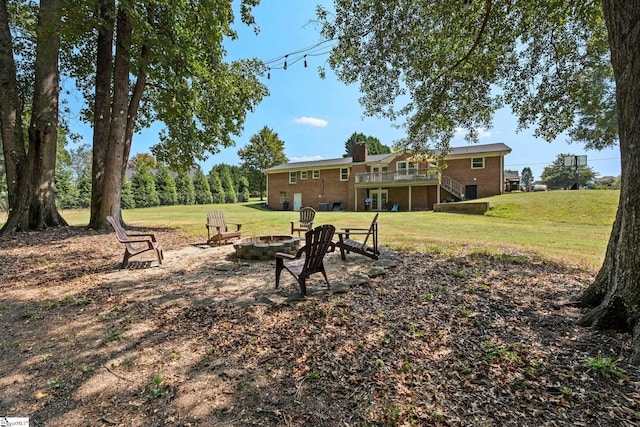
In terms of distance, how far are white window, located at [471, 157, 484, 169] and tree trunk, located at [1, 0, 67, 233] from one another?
25655 mm

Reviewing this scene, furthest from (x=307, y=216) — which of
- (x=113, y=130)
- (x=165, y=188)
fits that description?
(x=165, y=188)

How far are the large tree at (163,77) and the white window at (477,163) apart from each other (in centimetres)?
1949

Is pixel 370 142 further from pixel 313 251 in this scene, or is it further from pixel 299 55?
pixel 313 251

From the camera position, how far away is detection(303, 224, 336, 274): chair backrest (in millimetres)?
4016

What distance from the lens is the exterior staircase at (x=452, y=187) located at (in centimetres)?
2430

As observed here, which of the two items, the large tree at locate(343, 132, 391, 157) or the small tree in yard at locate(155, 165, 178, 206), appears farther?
the large tree at locate(343, 132, 391, 157)

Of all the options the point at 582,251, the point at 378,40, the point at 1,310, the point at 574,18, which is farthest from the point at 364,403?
the point at 574,18

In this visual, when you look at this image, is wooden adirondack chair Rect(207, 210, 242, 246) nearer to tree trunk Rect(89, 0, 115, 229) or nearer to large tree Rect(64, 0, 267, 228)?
large tree Rect(64, 0, 267, 228)

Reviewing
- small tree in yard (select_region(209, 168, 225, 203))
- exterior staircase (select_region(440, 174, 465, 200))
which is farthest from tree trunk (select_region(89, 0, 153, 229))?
small tree in yard (select_region(209, 168, 225, 203))

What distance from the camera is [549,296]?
13.3 ft

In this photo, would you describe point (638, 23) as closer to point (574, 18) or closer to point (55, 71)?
point (574, 18)

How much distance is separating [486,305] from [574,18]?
686 cm

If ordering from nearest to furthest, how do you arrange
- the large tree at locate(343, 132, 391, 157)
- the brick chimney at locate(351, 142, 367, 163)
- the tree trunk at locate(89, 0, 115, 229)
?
1. the tree trunk at locate(89, 0, 115, 229)
2. the brick chimney at locate(351, 142, 367, 163)
3. the large tree at locate(343, 132, 391, 157)

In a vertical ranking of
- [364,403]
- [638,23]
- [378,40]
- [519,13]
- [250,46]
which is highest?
[250,46]
